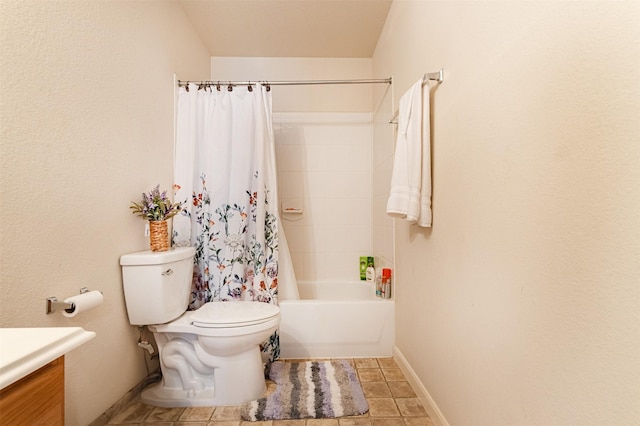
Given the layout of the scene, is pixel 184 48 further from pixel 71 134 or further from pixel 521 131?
pixel 521 131

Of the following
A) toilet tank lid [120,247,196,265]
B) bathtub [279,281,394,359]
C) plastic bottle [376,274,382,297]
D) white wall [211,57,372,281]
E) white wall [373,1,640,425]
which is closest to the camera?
white wall [373,1,640,425]

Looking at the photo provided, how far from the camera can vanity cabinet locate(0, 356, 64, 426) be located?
48cm

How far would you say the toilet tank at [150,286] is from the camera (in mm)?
1538

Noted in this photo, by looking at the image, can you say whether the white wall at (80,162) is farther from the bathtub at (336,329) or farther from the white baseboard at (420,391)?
the white baseboard at (420,391)

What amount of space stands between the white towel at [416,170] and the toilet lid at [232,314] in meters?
0.84

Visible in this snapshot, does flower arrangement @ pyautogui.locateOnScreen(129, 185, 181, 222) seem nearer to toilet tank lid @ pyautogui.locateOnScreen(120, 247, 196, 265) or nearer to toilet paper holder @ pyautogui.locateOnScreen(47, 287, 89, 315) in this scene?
toilet tank lid @ pyautogui.locateOnScreen(120, 247, 196, 265)

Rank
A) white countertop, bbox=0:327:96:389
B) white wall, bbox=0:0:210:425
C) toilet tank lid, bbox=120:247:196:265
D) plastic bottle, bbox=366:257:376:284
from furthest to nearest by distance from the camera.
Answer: plastic bottle, bbox=366:257:376:284 → toilet tank lid, bbox=120:247:196:265 → white wall, bbox=0:0:210:425 → white countertop, bbox=0:327:96:389

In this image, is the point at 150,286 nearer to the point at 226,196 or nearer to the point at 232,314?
the point at 232,314

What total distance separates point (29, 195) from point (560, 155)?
1.54m

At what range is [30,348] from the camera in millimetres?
516

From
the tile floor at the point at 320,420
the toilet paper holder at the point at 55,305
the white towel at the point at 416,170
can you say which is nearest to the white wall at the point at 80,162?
the toilet paper holder at the point at 55,305

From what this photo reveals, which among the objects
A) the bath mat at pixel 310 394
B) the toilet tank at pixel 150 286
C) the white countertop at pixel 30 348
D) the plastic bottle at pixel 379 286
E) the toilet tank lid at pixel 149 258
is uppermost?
the toilet tank lid at pixel 149 258

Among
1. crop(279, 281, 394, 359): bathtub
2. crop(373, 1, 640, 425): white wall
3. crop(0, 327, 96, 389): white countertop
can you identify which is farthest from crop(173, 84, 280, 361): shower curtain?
crop(0, 327, 96, 389): white countertop

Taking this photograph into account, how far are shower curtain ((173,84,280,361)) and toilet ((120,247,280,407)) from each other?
0.27 meters
